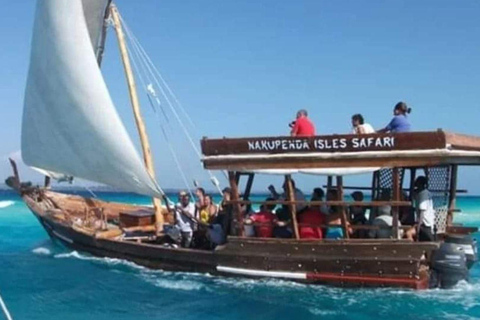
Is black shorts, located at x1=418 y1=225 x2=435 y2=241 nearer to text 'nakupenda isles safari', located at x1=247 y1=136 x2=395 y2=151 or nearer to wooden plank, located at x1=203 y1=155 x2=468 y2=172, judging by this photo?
wooden plank, located at x1=203 y1=155 x2=468 y2=172

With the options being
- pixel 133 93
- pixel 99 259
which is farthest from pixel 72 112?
pixel 99 259

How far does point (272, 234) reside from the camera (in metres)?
14.9

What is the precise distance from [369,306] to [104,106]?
8824mm

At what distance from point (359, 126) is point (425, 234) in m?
2.70

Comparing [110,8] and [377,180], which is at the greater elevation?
[110,8]

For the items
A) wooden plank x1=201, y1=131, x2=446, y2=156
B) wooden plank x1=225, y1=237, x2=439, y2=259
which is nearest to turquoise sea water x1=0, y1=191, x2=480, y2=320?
wooden plank x1=225, y1=237, x2=439, y2=259

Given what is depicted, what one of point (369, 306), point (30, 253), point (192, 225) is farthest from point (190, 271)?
point (30, 253)

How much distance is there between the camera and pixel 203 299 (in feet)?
46.4

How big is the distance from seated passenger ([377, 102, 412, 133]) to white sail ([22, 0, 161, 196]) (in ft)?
20.5

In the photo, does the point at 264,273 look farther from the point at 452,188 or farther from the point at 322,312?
the point at 452,188

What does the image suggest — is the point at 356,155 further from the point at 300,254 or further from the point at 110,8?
the point at 110,8

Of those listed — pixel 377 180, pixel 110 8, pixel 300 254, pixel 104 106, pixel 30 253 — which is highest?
pixel 110 8

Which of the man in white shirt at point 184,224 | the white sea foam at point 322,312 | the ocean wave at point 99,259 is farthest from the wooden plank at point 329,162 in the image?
the ocean wave at point 99,259

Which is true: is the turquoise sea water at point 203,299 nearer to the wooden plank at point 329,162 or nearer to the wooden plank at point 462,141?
the wooden plank at point 329,162
